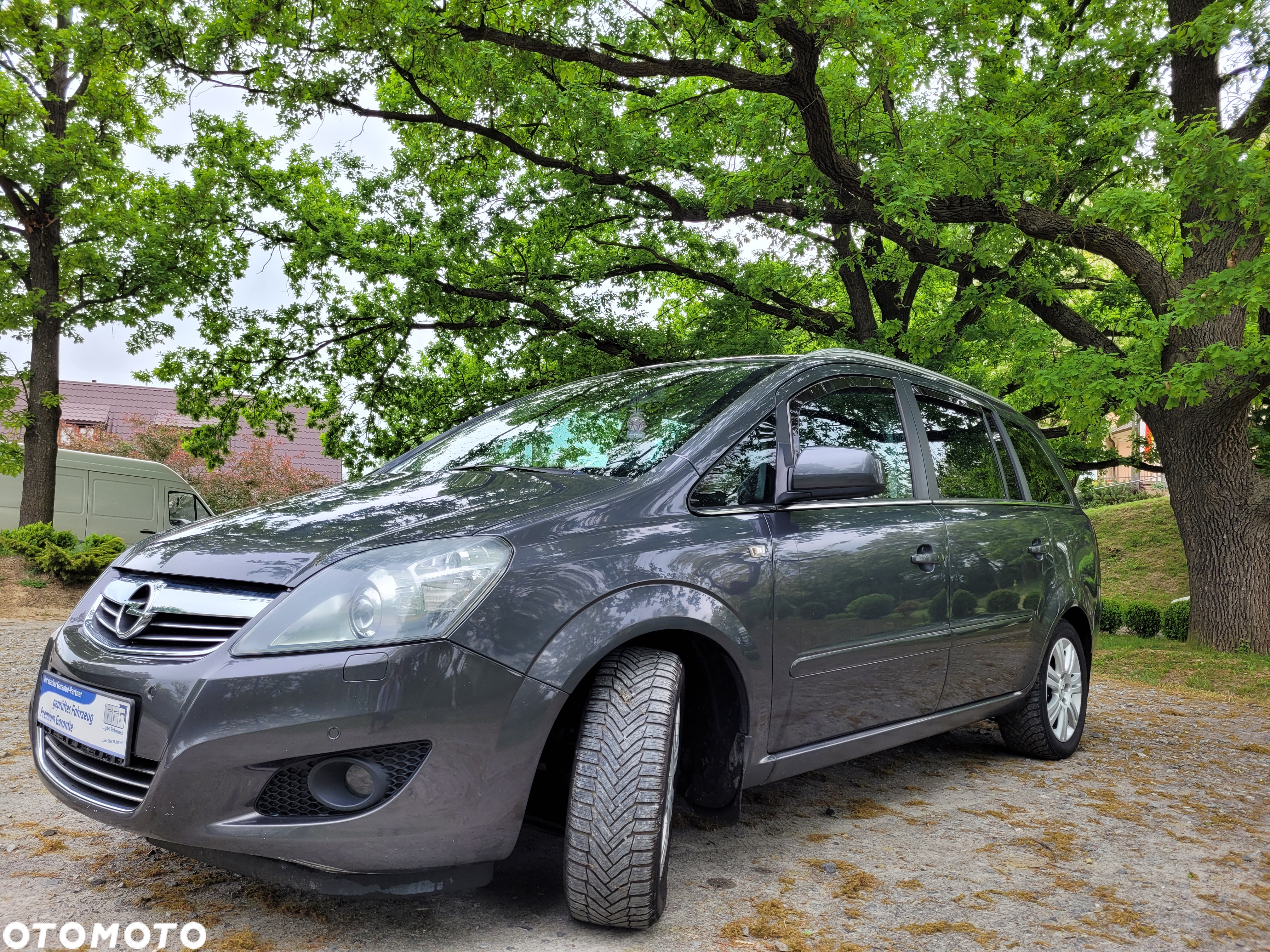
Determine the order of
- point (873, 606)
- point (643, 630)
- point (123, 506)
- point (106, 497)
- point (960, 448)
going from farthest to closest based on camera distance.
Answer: point (123, 506), point (106, 497), point (960, 448), point (873, 606), point (643, 630)

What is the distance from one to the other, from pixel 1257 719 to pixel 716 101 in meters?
9.60

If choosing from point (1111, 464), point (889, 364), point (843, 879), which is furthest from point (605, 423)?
point (1111, 464)

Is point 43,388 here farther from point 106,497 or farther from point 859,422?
point 859,422

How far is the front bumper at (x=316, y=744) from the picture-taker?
81.1 inches

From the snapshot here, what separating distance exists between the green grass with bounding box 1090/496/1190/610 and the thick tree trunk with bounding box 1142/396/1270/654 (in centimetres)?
606

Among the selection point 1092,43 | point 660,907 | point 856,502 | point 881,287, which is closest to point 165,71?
point 881,287

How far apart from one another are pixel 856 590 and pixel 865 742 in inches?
22.9

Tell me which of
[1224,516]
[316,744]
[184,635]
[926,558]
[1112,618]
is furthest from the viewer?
[1112,618]

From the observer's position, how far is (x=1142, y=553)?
20.8 metres

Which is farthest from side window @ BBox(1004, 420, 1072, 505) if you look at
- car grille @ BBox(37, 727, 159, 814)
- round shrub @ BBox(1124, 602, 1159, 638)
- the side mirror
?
round shrub @ BBox(1124, 602, 1159, 638)

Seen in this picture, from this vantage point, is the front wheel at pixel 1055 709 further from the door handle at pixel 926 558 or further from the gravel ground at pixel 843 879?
the door handle at pixel 926 558

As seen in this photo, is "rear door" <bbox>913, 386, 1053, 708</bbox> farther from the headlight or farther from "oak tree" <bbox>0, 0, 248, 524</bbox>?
"oak tree" <bbox>0, 0, 248, 524</bbox>

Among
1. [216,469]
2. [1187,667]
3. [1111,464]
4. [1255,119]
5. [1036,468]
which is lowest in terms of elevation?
[1187,667]

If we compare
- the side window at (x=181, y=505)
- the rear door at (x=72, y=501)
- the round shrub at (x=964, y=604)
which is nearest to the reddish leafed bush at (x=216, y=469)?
the side window at (x=181, y=505)
